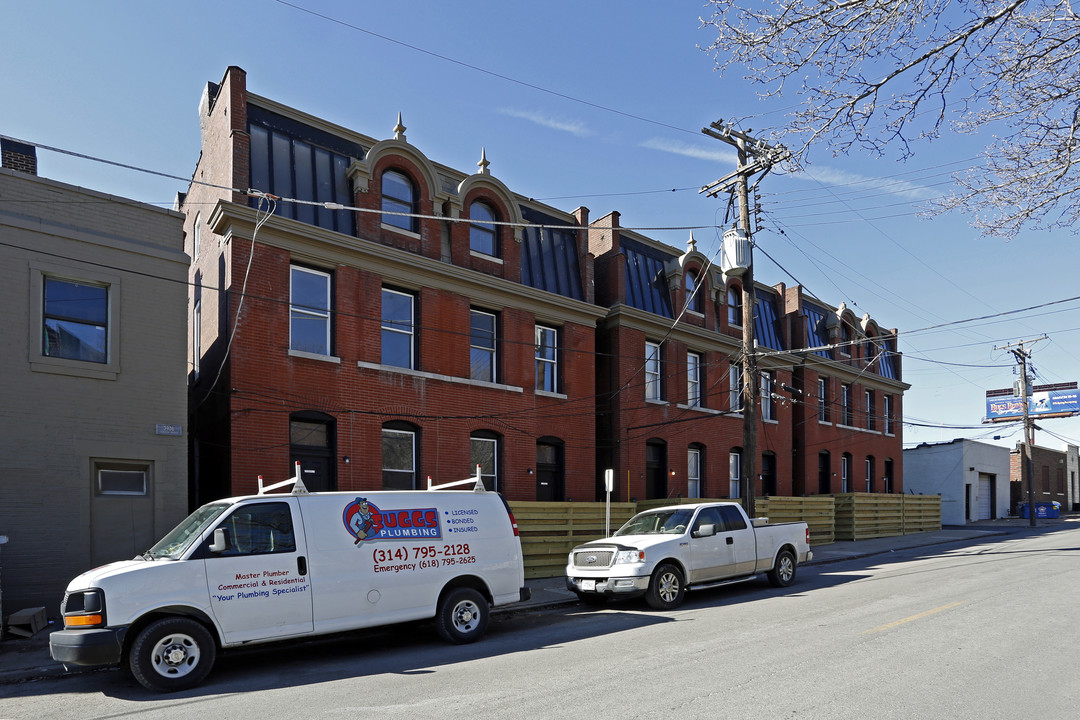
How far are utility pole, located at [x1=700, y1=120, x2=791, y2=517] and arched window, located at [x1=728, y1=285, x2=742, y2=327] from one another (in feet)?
26.9

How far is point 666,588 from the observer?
43.3 feet

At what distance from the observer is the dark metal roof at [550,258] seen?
Answer: 21219 mm

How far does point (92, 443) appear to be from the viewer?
1251cm

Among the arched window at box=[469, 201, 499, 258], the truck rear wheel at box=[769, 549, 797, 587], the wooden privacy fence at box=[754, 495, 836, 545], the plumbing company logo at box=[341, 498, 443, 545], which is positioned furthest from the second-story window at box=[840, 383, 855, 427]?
the plumbing company logo at box=[341, 498, 443, 545]

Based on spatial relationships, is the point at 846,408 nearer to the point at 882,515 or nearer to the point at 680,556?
the point at 882,515

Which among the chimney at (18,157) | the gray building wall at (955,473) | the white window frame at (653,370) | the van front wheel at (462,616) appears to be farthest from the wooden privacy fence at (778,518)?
the chimney at (18,157)

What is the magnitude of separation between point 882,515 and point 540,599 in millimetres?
21168

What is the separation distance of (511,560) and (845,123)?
713 cm

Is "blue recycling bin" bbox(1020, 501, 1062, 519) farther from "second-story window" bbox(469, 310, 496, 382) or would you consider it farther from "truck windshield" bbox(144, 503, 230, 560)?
"truck windshield" bbox(144, 503, 230, 560)

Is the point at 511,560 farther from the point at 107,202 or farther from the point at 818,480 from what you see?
the point at 818,480

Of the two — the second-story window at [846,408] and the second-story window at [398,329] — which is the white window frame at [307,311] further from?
the second-story window at [846,408]

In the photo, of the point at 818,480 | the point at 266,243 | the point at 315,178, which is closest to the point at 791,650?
the point at 266,243

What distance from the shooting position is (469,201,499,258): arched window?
19828 millimetres

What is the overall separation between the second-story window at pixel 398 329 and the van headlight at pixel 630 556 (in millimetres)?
7274
